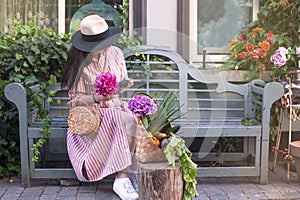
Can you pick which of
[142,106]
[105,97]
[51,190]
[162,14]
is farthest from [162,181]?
[162,14]

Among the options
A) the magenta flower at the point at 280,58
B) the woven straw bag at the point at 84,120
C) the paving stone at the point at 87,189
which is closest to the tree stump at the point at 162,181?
the woven straw bag at the point at 84,120

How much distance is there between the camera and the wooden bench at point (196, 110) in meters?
3.05

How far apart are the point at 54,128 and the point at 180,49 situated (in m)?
1.35

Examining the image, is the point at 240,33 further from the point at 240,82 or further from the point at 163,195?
the point at 163,195

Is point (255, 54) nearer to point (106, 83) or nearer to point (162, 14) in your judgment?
point (162, 14)

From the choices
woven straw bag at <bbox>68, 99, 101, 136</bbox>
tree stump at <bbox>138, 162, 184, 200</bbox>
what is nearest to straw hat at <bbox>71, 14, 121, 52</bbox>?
woven straw bag at <bbox>68, 99, 101, 136</bbox>

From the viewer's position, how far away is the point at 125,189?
2832 mm

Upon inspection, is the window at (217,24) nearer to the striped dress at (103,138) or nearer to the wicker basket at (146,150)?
the striped dress at (103,138)

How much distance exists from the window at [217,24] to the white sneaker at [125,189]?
1571 mm

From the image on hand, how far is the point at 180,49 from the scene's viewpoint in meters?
3.79

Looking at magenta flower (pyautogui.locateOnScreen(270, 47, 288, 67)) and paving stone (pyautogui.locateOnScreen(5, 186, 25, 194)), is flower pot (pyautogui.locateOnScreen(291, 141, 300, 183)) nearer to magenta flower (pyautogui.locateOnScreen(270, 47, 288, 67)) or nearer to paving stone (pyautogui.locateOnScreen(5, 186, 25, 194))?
magenta flower (pyautogui.locateOnScreen(270, 47, 288, 67))

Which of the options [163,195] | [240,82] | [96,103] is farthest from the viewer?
[240,82]

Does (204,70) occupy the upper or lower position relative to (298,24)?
lower

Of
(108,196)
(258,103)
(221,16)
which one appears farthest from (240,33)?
(108,196)
